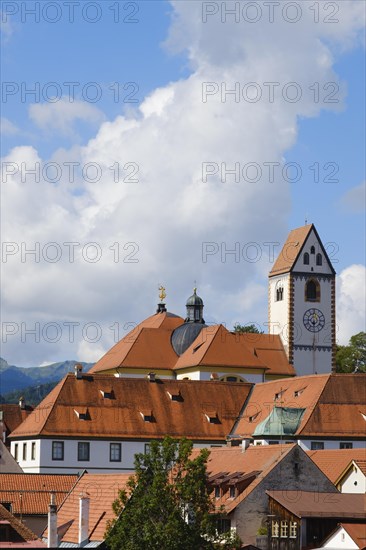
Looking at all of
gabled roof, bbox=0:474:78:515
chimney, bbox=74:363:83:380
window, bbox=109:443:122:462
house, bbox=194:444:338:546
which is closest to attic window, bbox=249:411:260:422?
window, bbox=109:443:122:462

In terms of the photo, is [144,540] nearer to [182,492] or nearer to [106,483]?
[182,492]

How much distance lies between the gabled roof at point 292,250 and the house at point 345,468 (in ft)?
144

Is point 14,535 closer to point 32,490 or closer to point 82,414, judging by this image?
point 32,490

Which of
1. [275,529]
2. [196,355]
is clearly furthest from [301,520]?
[196,355]

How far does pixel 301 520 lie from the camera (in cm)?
7275

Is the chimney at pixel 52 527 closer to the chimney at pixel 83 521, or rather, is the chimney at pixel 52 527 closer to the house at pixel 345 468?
the chimney at pixel 83 521

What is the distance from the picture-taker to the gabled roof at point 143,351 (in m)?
125

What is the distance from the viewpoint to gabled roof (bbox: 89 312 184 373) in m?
125

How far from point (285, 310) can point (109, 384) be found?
27.5m

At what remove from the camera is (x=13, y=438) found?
109 meters

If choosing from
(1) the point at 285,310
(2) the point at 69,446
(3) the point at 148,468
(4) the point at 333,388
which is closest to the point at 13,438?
(2) the point at 69,446

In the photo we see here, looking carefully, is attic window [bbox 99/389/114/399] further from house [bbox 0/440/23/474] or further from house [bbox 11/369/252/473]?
house [bbox 0/440/23/474]

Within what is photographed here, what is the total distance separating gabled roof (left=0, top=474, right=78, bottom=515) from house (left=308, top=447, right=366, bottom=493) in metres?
15.1

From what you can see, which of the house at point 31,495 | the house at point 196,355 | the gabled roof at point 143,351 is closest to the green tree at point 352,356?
the house at point 196,355
